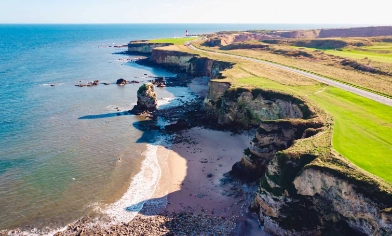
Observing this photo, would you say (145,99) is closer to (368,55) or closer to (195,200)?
(195,200)

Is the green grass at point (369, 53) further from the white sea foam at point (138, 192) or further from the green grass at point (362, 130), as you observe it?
the white sea foam at point (138, 192)

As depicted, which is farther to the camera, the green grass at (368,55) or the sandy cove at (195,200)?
the green grass at (368,55)

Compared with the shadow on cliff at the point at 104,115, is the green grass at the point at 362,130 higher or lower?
higher

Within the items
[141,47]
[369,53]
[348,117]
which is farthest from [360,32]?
[348,117]

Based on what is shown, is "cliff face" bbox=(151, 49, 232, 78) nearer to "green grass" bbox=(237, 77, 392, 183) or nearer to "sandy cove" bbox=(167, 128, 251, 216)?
"green grass" bbox=(237, 77, 392, 183)

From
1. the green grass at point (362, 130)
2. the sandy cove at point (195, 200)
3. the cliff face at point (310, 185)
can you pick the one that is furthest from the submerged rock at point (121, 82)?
the cliff face at point (310, 185)

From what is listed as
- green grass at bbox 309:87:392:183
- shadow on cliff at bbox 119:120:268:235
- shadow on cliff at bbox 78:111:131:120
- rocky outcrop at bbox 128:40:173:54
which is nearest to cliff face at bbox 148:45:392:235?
green grass at bbox 309:87:392:183
